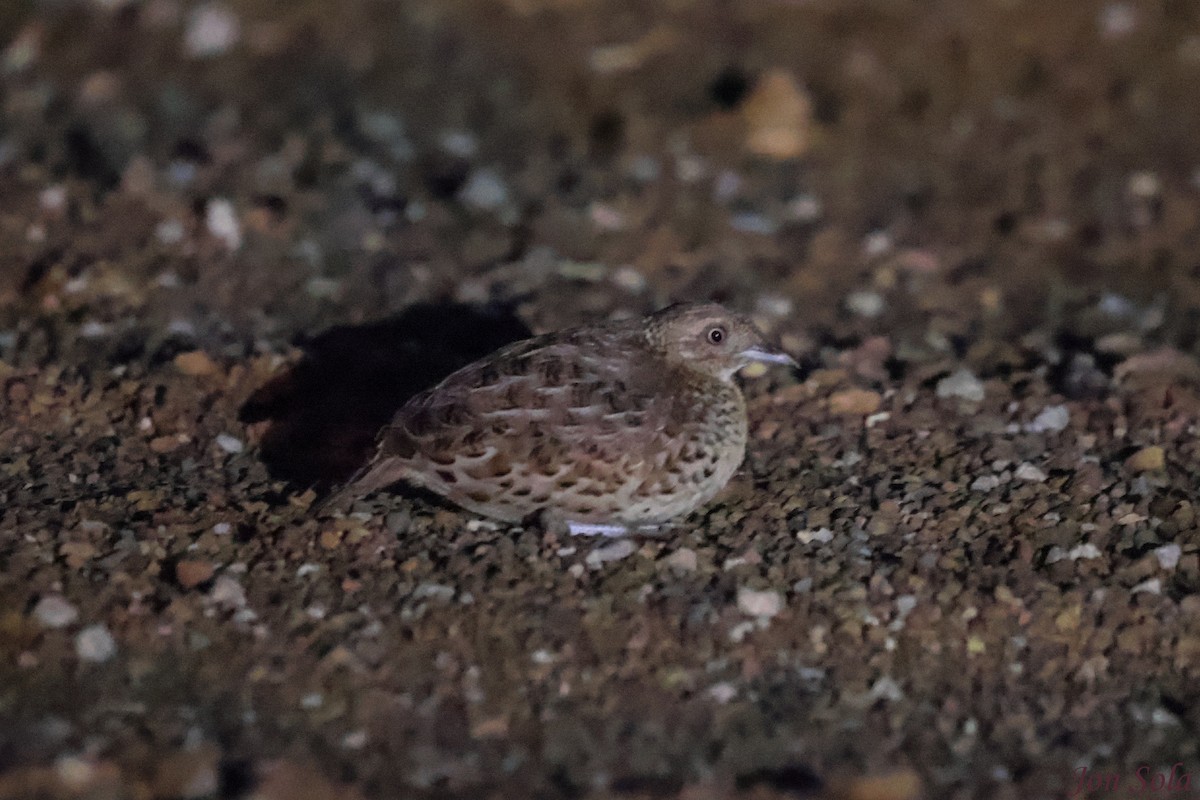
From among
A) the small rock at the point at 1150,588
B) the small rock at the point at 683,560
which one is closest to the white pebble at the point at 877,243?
the small rock at the point at 1150,588

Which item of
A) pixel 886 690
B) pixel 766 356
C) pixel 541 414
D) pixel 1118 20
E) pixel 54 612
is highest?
pixel 1118 20

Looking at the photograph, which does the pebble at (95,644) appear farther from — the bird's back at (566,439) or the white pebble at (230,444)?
the white pebble at (230,444)

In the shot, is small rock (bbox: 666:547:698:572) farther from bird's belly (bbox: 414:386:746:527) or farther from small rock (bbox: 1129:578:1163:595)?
small rock (bbox: 1129:578:1163:595)

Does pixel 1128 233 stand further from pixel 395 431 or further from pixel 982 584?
pixel 395 431

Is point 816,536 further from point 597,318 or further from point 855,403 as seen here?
point 597,318

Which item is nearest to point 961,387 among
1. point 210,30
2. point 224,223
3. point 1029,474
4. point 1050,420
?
point 1050,420

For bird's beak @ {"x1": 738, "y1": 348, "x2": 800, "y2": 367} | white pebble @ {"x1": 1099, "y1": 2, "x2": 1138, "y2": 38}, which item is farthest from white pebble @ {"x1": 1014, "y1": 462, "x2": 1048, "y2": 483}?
white pebble @ {"x1": 1099, "y1": 2, "x2": 1138, "y2": 38}

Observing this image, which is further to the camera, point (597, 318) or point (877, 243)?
point (877, 243)

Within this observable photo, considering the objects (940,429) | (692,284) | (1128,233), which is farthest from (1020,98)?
(940,429)
